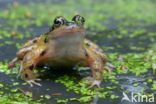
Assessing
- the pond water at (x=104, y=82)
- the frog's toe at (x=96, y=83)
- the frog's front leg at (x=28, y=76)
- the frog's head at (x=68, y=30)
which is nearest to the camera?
the pond water at (x=104, y=82)

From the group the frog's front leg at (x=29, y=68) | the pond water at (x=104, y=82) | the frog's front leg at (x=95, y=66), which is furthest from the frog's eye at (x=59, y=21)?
the pond water at (x=104, y=82)

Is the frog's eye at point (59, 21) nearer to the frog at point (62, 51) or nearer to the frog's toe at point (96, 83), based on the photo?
the frog at point (62, 51)

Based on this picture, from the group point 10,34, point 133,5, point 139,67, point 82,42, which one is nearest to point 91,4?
point 133,5

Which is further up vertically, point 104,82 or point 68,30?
point 68,30

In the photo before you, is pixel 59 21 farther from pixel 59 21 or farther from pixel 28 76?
pixel 28 76

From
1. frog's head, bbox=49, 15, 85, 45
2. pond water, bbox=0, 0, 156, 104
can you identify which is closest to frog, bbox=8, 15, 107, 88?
frog's head, bbox=49, 15, 85, 45

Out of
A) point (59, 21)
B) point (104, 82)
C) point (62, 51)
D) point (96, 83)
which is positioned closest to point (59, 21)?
point (59, 21)

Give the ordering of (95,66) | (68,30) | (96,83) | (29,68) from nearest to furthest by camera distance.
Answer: (68,30), (96,83), (29,68), (95,66)

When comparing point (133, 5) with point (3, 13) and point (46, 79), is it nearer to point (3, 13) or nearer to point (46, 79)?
point (3, 13)

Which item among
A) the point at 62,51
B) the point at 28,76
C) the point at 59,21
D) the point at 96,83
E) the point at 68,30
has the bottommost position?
the point at 96,83
